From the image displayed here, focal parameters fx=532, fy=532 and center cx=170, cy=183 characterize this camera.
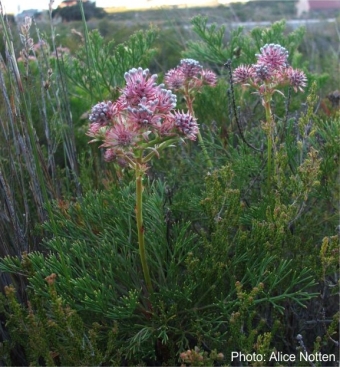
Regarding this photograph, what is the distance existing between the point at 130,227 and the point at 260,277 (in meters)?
0.39

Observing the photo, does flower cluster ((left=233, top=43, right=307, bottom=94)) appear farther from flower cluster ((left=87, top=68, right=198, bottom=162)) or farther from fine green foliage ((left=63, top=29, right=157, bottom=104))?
fine green foliage ((left=63, top=29, right=157, bottom=104))

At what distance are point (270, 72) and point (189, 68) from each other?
0.28 m

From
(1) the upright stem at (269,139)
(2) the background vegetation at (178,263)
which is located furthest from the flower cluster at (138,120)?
(1) the upright stem at (269,139)

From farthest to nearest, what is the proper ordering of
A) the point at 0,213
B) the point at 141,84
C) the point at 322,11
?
1. the point at 322,11
2. the point at 0,213
3. the point at 141,84

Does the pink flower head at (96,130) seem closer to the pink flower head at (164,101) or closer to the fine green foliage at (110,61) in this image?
the pink flower head at (164,101)

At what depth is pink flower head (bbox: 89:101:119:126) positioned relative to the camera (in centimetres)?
116

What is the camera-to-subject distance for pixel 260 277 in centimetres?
134

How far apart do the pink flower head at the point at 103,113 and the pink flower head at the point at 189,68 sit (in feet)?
1.97

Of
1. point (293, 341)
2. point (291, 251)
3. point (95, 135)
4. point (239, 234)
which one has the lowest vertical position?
point (293, 341)

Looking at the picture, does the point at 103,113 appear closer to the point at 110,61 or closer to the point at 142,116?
the point at 142,116

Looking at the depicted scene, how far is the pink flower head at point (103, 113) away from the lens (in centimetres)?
116

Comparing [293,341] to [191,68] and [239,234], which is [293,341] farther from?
[191,68]

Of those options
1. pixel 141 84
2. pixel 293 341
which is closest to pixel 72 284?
pixel 141 84

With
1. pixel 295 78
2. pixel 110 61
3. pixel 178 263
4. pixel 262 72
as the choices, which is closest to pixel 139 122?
pixel 178 263
